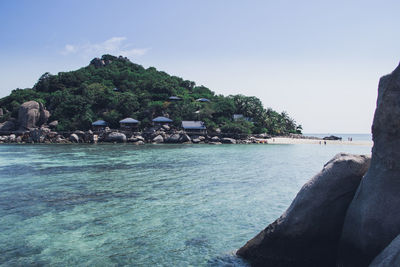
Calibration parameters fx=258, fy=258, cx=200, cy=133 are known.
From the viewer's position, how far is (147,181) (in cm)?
1466

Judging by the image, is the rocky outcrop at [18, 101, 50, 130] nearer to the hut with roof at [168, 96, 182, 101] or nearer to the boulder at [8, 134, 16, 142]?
the boulder at [8, 134, 16, 142]

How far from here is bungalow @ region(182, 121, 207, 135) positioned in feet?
185

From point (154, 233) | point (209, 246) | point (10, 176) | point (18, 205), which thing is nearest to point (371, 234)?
point (209, 246)

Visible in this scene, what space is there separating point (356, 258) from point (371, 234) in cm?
60

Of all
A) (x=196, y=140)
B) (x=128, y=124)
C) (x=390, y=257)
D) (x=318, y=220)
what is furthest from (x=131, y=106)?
(x=390, y=257)

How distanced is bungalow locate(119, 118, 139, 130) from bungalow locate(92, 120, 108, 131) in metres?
3.65

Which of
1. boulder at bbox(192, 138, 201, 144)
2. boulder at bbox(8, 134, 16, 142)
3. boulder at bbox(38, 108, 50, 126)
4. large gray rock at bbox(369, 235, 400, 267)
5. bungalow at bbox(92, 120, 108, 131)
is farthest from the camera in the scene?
boulder at bbox(38, 108, 50, 126)

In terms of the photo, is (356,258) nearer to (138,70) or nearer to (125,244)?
(125,244)

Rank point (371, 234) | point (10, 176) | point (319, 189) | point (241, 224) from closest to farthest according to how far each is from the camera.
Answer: point (371, 234) < point (319, 189) < point (241, 224) < point (10, 176)

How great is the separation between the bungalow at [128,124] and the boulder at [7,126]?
23983 millimetres

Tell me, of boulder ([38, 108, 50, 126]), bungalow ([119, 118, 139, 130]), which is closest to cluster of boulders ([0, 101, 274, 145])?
boulder ([38, 108, 50, 126])

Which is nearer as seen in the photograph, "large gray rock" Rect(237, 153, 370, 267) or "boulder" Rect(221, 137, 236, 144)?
"large gray rock" Rect(237, 153, 370, 267)

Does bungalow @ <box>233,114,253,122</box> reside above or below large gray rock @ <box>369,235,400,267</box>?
above

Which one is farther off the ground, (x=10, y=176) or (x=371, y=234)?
(x=371, y=234)
